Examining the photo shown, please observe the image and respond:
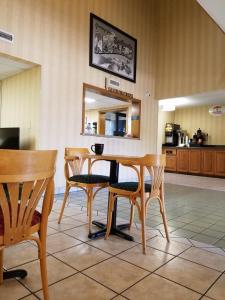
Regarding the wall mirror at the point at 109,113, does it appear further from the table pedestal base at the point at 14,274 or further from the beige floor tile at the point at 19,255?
the table pedestal base at the point at 14,274

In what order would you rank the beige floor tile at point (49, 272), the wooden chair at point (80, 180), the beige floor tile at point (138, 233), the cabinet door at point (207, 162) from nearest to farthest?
the beige floor tile at point (49, 272) → the beige floor tile at point (138, 233) → the wooden chair at point (80, 180) → the cabinet door at point (207, 162)

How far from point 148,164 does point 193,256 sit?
85 centimetres

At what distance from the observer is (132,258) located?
1847mm

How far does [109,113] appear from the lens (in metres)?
9.68

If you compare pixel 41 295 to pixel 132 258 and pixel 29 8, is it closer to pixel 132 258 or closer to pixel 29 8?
pixel 132 258

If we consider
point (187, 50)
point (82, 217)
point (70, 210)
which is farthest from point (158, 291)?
point (187, 50)

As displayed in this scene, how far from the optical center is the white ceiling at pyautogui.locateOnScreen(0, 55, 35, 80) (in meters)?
4.00

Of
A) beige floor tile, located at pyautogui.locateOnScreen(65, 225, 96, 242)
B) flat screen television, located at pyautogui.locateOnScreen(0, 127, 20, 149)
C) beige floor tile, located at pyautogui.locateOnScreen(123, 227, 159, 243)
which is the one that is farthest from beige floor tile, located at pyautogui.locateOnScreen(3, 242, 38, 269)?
flat screen television, located at pyautogui.locateOnScreen(0, 127, 20, 149)

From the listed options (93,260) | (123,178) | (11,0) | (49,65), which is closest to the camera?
(93,260)

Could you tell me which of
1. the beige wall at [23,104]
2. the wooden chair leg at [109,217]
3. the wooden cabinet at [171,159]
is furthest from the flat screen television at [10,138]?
the wooden cabinet at [171,159]

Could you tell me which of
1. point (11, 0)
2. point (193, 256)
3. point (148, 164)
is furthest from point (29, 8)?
point (193, 256)

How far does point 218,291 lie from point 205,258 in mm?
472

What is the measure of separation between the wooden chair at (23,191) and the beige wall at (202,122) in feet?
27.3

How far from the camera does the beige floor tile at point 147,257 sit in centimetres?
174
